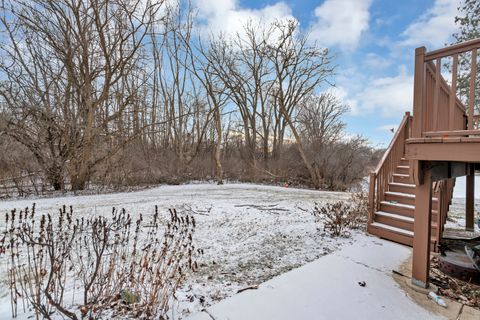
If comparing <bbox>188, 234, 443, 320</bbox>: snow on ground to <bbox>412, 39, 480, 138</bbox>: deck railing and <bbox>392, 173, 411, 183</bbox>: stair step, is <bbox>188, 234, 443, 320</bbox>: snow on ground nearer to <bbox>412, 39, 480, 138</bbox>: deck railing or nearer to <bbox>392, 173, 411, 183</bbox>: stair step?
<bbox>412, 39, 480, 138</bbox>: deck railing

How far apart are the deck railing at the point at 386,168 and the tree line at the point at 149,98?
656cm

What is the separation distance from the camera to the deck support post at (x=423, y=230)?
101 inches

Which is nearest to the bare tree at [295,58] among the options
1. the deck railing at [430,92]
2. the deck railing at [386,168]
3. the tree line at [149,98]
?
the tree line at [149,98]

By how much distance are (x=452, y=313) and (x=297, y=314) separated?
1539 mm

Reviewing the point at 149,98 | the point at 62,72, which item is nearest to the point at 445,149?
the point at 62,72

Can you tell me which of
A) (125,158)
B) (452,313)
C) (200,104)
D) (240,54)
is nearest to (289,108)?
(240,54)

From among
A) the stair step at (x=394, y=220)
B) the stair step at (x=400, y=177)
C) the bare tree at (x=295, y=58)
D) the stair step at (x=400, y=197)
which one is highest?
the bare tree at (x=295, y=58)

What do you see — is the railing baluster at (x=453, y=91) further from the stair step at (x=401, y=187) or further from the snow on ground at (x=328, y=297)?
the stair step at (x=401, y=187)

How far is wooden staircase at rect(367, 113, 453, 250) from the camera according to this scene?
3881 millimetres

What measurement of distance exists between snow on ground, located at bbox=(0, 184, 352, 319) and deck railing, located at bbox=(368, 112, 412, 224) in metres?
1.03

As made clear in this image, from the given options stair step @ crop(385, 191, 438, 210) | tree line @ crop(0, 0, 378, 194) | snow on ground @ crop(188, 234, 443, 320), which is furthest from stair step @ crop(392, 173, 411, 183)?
tree line @ crop(0, 0, 378, 194)

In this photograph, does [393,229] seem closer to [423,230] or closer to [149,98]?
[423,230]

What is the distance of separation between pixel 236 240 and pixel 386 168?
131 inches

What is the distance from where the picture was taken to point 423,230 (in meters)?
2.62
